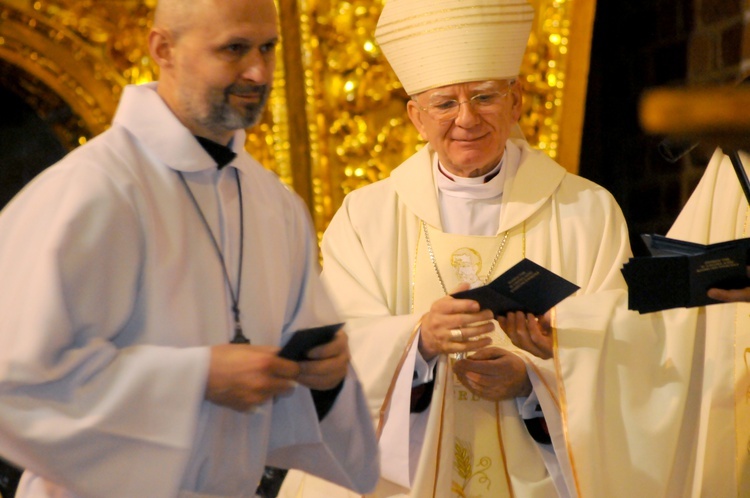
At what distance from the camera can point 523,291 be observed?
2990 millimetres

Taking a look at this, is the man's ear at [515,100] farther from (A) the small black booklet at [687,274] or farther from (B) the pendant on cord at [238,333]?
(B) the pendant on cord at [238,333]

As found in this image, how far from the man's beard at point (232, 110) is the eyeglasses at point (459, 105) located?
4.73 feet

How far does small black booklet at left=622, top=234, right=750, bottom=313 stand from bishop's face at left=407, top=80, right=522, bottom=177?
3.00 feet

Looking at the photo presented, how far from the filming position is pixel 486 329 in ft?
10.1

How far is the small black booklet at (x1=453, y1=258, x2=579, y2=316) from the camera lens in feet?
9.52

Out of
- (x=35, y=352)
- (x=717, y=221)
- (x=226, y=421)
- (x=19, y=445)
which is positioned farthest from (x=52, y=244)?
(x=717, y=221)

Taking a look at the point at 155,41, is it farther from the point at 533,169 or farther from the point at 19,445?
the point at 533,169

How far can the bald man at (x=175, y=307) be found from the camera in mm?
1853

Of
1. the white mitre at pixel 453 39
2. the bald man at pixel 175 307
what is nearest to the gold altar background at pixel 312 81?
the white mitre at pixel 453 39

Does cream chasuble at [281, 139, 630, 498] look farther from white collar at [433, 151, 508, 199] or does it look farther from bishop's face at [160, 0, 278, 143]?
bishop's face at [160, 0, 278, 143]

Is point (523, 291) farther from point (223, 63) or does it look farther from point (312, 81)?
point (312, 81)

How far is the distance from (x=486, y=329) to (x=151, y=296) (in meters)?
1.30

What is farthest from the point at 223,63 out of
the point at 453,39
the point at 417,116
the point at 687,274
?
the point at 453,39

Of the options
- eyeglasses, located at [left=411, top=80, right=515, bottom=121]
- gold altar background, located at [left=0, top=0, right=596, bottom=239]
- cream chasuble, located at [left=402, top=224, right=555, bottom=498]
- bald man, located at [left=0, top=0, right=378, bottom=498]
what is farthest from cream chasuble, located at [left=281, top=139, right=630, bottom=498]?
gold altar background, located at [left=0, top=0, right=596, bottom=239]
